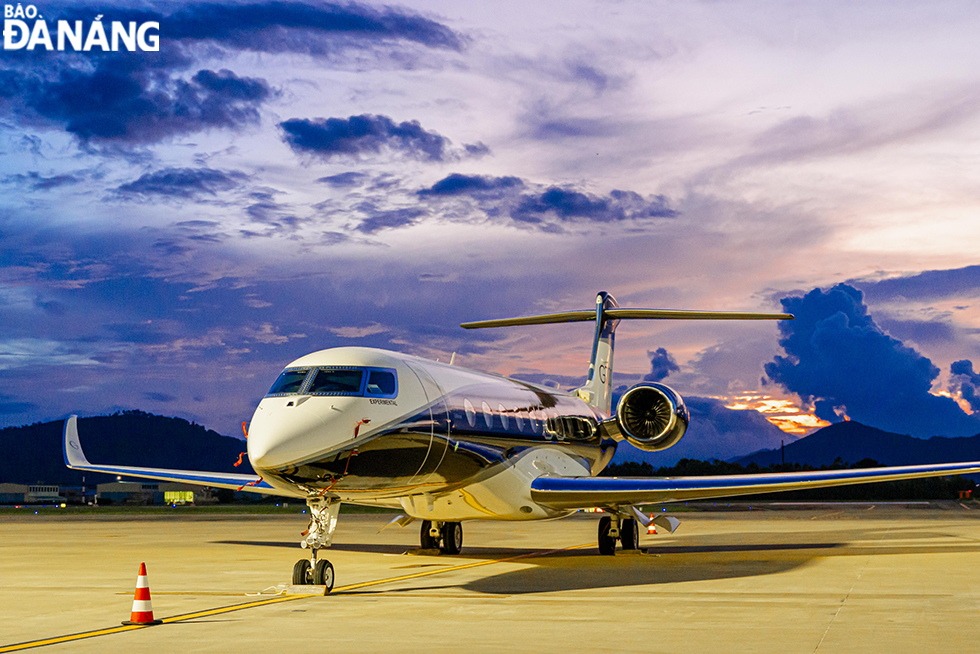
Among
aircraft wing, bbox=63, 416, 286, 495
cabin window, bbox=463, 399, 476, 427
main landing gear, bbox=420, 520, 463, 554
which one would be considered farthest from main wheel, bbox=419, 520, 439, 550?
cabin window, bbox=463, 399, 476, 427

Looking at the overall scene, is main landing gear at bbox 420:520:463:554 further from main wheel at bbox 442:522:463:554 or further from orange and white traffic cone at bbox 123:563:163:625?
orange and white traffic cone at bbox 123:563:163:625

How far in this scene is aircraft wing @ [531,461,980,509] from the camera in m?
18.9

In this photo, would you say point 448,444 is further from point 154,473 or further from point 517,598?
point 154,473

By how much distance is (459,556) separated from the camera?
21938 mm

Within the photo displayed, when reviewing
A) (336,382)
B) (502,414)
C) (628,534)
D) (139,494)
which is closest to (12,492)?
A: (139,494)

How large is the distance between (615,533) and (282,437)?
Result: 10342 millimetres

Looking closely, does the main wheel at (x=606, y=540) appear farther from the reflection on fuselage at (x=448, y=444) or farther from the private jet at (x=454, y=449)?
the reflection on fuselage at (x=448, y=444)

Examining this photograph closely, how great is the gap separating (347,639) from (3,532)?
28.7 metres

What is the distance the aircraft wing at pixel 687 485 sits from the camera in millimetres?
18859

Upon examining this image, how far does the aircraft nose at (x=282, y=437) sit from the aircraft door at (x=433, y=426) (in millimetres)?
2693

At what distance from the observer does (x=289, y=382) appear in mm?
14711

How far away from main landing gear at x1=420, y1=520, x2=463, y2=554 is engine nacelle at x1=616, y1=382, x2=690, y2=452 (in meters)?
4.62

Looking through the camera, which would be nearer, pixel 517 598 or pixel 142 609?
pixel 142 609

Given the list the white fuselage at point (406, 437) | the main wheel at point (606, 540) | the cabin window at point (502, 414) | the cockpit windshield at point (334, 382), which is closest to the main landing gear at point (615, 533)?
the main wheel at point (606, 540)
